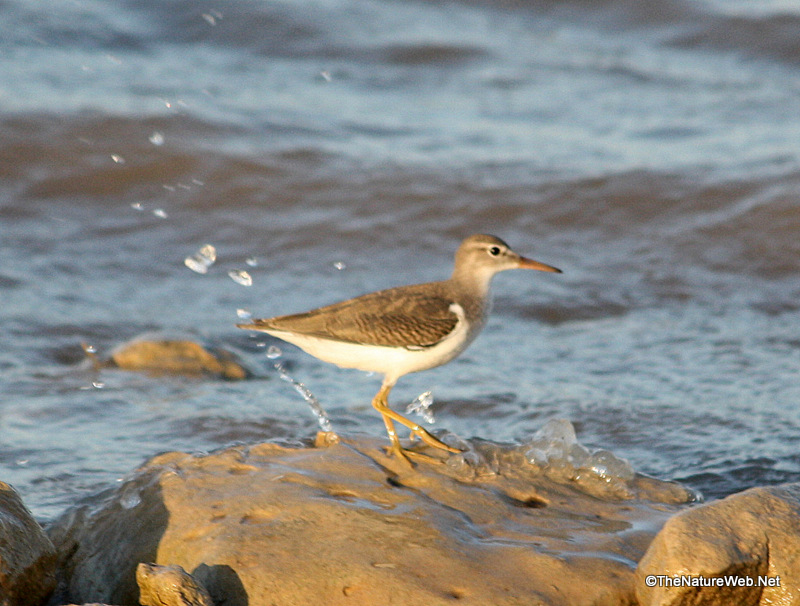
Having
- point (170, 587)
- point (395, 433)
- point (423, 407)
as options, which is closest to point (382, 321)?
point (395, 433)

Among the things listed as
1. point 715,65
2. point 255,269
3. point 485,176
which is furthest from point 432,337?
point 715,65

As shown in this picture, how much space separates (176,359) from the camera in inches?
262

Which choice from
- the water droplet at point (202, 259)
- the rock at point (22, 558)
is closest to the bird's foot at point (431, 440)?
the rock at point (22, 558)

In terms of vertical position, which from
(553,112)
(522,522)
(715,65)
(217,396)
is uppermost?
(715,65)

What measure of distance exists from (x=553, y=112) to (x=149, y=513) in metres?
9.15

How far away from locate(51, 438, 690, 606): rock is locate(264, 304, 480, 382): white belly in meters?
0.44

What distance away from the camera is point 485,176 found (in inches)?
413

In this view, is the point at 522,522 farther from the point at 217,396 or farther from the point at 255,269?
the point at 255,269

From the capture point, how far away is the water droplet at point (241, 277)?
8.40m

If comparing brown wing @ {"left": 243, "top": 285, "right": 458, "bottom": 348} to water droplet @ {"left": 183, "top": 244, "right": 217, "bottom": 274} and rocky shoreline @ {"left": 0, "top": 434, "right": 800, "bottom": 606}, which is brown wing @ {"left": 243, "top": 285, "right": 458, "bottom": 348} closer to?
rocky shoreline @ {"left": 0, "top": 434, "right": 800, "bottom": 606}

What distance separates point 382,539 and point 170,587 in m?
0.81

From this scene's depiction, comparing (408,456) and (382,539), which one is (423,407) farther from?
(382,539)

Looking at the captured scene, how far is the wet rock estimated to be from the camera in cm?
661

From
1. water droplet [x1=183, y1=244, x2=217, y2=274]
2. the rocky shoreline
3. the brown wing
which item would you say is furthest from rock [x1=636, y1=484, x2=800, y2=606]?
water droplet [x1=183, y1=244, x2=217, y2=274]
